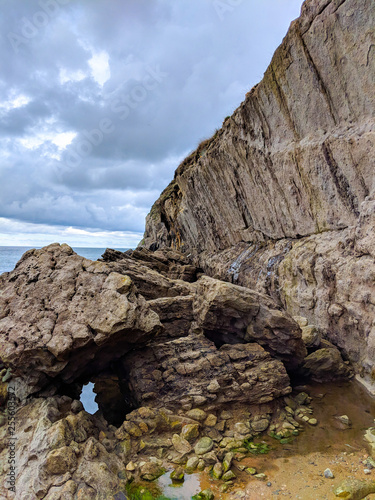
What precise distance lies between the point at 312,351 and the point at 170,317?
579 centimetres

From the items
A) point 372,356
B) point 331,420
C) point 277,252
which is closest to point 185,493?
point 331,420

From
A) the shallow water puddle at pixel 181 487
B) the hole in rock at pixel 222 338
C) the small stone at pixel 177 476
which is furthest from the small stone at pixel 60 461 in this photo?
the hole in rock at pixel 222 338

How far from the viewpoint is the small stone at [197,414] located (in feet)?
27.5

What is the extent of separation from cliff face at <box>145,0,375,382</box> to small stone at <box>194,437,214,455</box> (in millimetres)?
6361

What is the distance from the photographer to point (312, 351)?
1123 cm

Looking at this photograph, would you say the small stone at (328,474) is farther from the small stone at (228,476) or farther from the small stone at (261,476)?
the small stone at (228,476)

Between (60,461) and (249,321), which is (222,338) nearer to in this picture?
(249,321)

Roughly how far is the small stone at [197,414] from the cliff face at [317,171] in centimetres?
617

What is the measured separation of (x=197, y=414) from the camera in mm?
8430

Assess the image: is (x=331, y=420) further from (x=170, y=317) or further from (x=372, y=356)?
(x=170, y=317)

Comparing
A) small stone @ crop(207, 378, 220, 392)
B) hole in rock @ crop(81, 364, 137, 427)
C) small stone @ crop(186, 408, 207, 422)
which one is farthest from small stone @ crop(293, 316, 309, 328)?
hole in rock @ crop(81, 364, 137, 427)

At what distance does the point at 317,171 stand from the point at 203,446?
38.3 ft

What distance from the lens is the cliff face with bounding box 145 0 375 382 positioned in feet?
33.9

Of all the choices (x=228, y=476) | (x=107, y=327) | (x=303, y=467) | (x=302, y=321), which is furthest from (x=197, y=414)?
(x=302, y=321)
